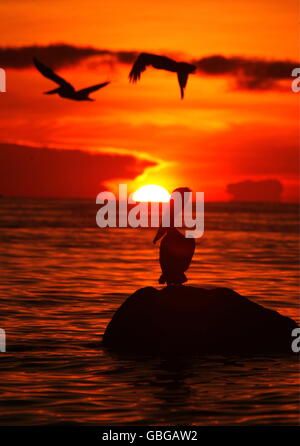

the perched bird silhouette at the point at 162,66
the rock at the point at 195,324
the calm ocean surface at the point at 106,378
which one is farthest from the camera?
the rock at the point at 195,324

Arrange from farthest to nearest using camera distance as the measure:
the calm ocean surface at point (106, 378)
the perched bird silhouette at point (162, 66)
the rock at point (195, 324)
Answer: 1. the rock at point (195, 324)
2. the perched bird silhouette at point (162, 66)
3. the calm ocean surface at point (106, 378)

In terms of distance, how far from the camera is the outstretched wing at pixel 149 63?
1524 centimetres

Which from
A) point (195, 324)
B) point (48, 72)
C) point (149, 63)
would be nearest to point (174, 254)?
point (195, 324)

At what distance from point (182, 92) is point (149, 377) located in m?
5.74

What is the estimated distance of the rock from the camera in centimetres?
1806

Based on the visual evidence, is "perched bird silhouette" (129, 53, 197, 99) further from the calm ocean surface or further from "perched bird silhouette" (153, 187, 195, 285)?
the calm ocean surface

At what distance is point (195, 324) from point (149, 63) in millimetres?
5656

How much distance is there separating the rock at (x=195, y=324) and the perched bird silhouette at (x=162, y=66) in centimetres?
506

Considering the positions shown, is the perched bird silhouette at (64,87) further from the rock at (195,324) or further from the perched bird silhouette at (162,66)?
the rock at (195,324)

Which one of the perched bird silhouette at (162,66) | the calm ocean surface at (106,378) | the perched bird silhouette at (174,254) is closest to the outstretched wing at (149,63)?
the perched bird silhouette at (162,66)

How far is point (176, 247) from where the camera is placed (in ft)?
61.9

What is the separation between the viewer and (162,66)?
15.4 m
